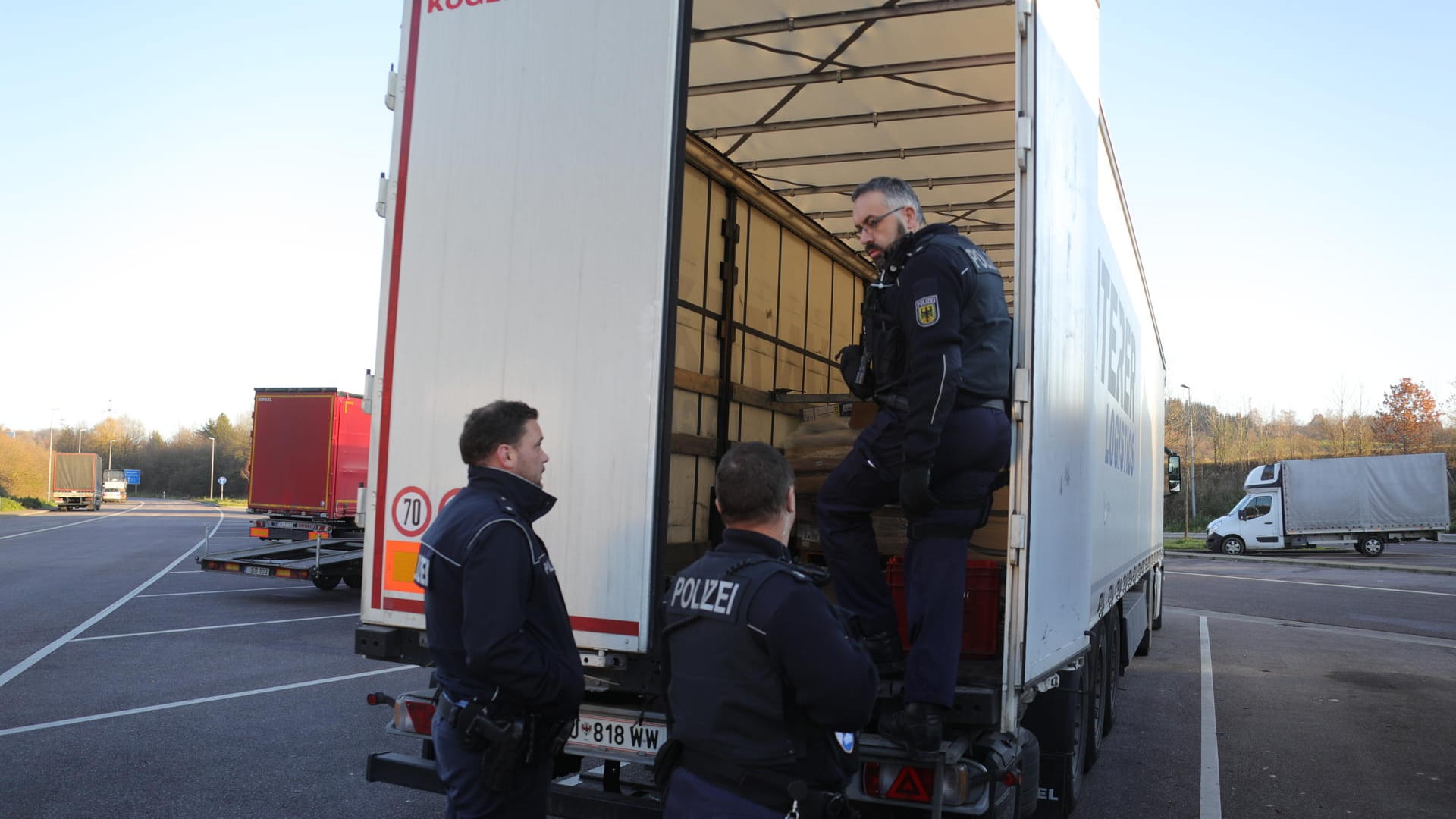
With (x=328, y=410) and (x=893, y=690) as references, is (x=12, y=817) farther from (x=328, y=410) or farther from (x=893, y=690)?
(x=328, y=410)

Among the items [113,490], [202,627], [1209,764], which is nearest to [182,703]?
[202,627]

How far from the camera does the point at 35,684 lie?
786cm

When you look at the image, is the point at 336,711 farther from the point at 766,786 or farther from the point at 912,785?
the point at 766,786

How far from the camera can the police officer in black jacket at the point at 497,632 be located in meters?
2.80

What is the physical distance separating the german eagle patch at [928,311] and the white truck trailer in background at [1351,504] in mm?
36738

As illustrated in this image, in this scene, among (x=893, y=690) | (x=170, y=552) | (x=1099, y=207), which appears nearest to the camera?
(x=893, y=690)

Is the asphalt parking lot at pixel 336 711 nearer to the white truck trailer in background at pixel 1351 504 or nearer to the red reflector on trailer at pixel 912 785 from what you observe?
the red reflector on trailer at pixel 912 785

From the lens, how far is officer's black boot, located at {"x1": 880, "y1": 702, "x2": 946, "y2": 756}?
314 centimetres

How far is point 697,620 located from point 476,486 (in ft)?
3.15

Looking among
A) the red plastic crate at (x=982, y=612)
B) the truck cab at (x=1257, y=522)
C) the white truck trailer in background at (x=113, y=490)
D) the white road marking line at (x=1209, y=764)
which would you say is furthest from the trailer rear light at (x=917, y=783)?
the white truck trailer in background at (x=113, y=490)

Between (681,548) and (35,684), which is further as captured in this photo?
(35,684)

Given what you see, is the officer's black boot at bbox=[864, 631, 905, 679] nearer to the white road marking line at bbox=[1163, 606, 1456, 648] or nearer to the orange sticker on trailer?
the orange sticker on trailer

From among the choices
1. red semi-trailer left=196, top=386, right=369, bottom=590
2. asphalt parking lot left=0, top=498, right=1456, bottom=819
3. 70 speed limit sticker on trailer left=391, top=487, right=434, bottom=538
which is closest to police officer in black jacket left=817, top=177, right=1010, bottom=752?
70 speed limit sticker on trailer left=391, top=487, right=434, bottom=538

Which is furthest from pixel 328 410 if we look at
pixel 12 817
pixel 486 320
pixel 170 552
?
pixel 486 320
